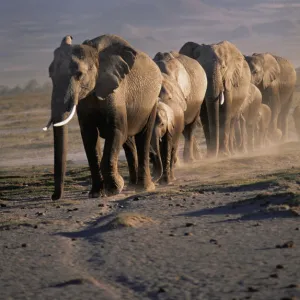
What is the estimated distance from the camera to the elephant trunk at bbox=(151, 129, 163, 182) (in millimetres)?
14375

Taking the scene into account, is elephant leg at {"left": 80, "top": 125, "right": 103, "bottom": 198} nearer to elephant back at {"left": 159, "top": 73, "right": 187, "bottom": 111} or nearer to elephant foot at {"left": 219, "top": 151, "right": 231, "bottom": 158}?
elephant back at {"left": 159, "top": 73, "right": 187, "bottom": 111}

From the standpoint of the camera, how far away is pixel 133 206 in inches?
417

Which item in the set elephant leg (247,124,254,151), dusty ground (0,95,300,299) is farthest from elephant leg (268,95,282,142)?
dusty ground (0,95,300,299)

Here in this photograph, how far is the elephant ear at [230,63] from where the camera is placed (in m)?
21.8

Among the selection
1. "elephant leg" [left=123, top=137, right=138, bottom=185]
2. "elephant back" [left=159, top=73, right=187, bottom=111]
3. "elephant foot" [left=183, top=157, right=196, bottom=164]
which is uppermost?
"elephant back" [left=159, top=73, right=187, bottom=111]

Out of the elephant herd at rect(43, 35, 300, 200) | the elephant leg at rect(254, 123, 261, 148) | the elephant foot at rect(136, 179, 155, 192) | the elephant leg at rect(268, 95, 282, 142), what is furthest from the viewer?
the elephant leg at rect(268, 95, 282, 142)

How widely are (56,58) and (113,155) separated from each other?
1370 millimetres

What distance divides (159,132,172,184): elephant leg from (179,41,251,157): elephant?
570cm

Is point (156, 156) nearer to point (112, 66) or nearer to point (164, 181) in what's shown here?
point (164, 181)

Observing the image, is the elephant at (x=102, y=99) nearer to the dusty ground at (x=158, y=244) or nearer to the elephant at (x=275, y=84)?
the dusty ground at (x=158, y=244)

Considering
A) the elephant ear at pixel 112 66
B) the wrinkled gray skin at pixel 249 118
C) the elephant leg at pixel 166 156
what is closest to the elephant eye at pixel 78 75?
the elephant ear at pixel 112 66

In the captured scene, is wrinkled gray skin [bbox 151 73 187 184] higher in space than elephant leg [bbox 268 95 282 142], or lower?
higher

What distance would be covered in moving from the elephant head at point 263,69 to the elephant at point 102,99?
14.5 m

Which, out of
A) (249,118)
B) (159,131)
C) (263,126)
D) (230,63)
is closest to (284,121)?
(263,126)
